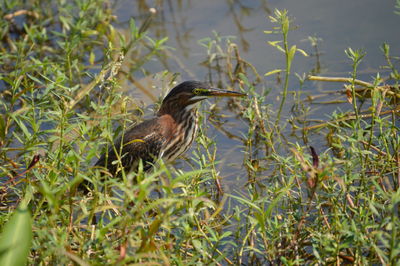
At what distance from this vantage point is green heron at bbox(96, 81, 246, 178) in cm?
554

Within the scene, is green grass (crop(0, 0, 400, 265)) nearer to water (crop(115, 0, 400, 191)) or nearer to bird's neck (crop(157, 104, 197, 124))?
bird's neck (crop(157, 104, 197, 124))

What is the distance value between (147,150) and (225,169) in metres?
0.80

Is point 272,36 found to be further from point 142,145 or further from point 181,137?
point 142,145

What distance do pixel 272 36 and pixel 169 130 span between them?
264cm

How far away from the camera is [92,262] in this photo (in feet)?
10.9

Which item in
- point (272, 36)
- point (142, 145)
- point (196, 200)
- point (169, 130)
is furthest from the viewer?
point (272, 36)

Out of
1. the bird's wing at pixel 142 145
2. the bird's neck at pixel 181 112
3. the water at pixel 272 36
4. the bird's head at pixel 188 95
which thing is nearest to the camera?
the bird's wing at pixel 142 145

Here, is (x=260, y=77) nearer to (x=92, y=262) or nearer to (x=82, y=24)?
(x=82, y=24)

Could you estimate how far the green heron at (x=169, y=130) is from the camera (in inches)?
218

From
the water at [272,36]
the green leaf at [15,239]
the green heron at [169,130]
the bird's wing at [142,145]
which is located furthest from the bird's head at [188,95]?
the green leaf at [15,239]

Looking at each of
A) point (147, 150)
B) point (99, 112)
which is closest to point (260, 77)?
point (147, 150)

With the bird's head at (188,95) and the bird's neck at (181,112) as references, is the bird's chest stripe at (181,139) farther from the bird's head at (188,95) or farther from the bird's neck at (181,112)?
the bird's head at (188,95)

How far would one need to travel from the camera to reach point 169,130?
571 centimetres

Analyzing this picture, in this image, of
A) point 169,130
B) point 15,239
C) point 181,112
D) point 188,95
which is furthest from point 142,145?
point 15,239
